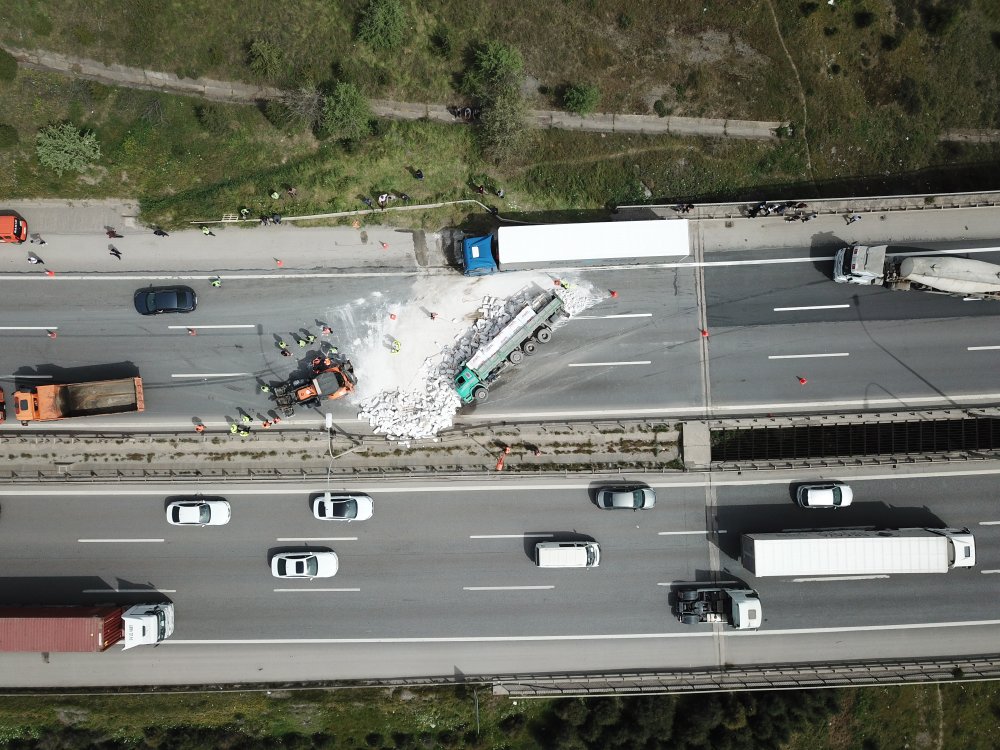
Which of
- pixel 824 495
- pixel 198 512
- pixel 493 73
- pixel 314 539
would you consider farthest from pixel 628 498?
pixel 493 73

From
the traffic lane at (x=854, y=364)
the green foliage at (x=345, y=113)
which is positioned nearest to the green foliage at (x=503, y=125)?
the green foliage at (x=345, y=113)

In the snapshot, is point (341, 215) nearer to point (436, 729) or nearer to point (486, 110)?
point (486, 110)

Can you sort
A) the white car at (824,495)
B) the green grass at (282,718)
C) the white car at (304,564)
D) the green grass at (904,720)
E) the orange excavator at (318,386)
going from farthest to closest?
the green grass at (904,720) < the green grass at (282,718) < the white car at (824,495) < the white car at (304,564) < the orange excavator at (318,386)

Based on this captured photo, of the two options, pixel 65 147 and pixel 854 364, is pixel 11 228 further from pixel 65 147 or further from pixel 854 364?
pixel 854 364

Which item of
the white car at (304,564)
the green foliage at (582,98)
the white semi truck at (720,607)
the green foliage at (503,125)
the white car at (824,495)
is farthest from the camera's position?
the green foliage at (582,98)

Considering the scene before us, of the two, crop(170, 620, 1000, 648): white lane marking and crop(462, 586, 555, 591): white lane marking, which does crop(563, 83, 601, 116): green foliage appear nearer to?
crop(462, 586, 555, 591): white lane marking

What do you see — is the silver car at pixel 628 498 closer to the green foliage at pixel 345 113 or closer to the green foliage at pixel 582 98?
the green foliage at pixel 582 98

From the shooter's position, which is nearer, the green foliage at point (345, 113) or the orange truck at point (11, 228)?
the orange truck at point (11, 228)
